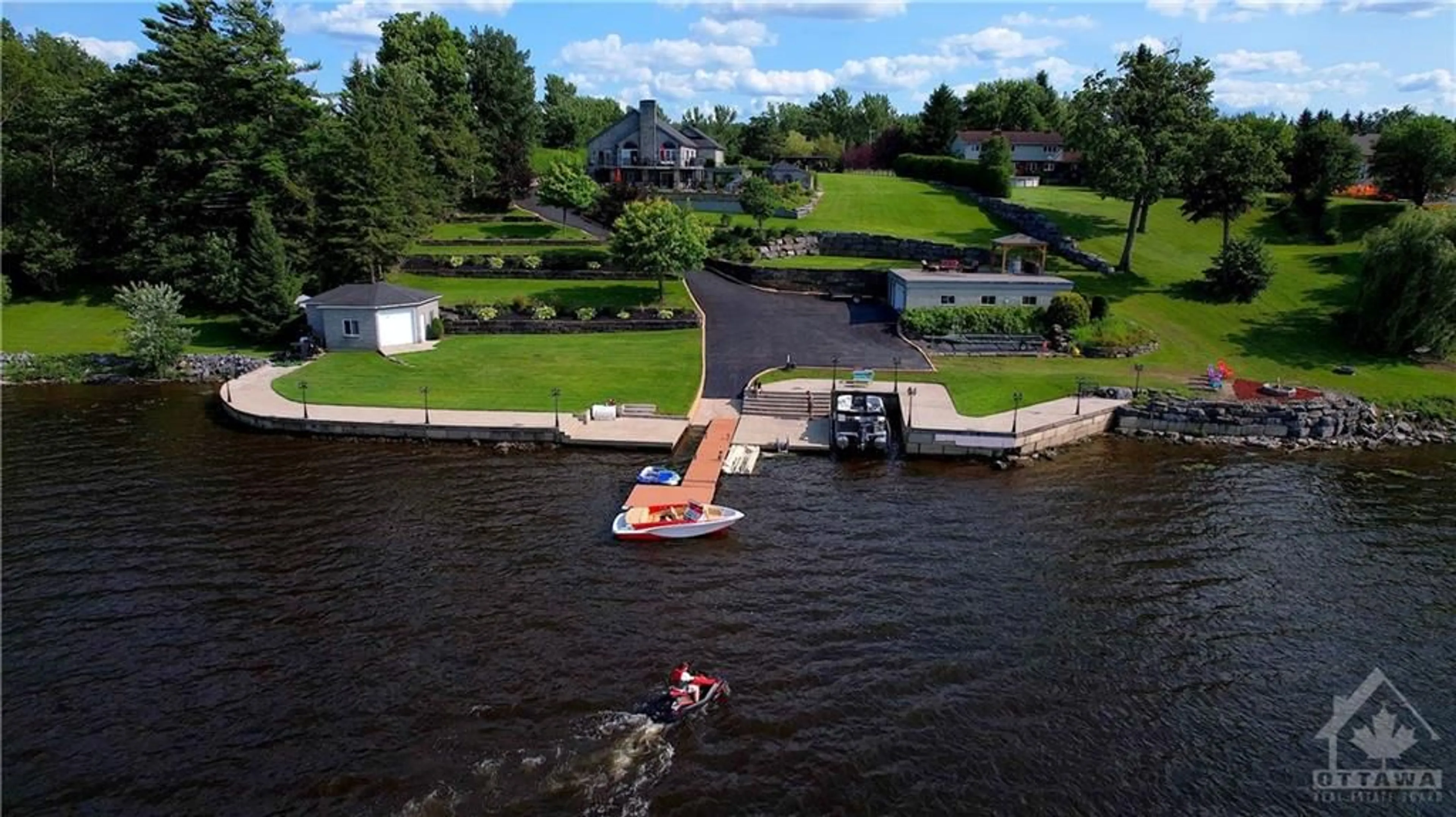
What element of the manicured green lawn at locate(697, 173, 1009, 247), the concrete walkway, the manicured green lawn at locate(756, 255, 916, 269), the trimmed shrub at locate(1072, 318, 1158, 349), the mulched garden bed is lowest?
the concrete walkway

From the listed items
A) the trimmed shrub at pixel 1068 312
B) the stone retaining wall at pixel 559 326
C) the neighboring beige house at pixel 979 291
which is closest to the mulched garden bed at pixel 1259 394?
the trimmed shrub at pixel 1068 312

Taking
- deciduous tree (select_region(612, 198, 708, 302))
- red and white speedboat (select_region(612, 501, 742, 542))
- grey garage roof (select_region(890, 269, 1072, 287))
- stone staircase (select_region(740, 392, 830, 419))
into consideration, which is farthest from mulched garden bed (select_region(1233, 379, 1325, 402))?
deciduous tree (select_region(612, 198, 708, 302))

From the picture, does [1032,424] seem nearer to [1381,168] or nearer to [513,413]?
[513,413]

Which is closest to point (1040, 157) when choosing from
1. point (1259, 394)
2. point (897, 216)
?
point (897, 216)

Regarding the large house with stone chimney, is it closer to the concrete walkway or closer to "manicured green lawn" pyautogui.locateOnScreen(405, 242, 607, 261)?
"manicured green lawn" pyautogui.locateOnScreen(405, 242, 607, 261)

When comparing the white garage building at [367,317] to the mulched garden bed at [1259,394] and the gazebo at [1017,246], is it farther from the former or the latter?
the mulched garden bed at [1259,394]

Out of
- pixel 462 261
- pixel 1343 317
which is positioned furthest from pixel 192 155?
pixel 1343 317

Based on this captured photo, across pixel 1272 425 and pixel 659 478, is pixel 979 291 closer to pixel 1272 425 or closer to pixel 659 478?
pixel 1272 425
